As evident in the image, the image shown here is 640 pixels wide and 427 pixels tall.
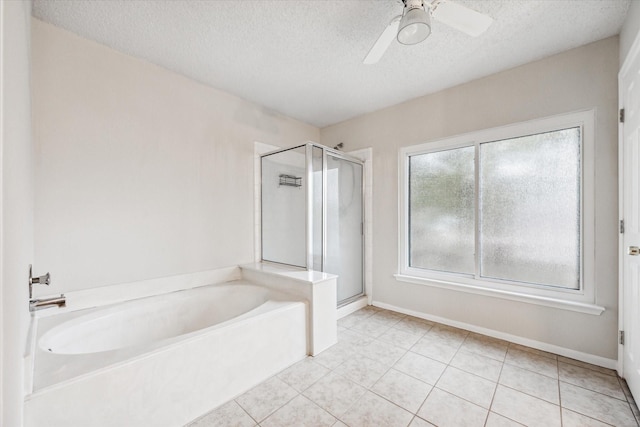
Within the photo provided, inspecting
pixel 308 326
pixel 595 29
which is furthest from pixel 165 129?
pixel 595 29

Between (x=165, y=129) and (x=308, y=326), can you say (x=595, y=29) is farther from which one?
(x=165, y=129)

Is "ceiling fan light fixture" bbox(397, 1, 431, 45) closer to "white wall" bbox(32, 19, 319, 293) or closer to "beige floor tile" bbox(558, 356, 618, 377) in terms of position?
"white wall" bbox(32, 19, 319, 293)

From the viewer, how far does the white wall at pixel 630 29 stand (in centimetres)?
155

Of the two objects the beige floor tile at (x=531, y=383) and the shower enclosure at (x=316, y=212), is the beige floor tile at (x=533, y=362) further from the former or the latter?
the shower enclosure at (x=316, y=212)

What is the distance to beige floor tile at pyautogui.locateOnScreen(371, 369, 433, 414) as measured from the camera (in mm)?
1611

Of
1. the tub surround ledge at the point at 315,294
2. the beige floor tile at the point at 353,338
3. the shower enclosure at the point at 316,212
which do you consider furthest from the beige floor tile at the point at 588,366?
the shower enclosure at the point at 316,212

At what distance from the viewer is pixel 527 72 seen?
2.24 metres

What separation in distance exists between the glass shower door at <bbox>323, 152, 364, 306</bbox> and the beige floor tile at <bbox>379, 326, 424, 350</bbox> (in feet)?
2.16

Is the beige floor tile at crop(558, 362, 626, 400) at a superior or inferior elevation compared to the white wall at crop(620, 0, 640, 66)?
inferior

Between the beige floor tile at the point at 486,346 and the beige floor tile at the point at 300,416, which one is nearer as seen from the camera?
the beige floor tile at the point at 300,416

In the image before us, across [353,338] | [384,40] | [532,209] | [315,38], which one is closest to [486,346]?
[353,338]

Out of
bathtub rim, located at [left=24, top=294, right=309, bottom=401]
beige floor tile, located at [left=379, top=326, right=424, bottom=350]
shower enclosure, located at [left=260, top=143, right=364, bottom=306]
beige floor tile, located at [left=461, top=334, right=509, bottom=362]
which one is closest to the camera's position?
bathtub rim, located at [left=24, top=294, right=309, bottom=401]

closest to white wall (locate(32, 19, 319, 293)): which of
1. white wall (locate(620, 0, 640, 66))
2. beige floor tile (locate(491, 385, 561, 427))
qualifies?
beige floor tile (locate(491, 385, 561, 427))

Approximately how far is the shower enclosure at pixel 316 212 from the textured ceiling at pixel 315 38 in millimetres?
782
